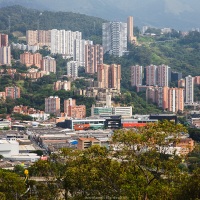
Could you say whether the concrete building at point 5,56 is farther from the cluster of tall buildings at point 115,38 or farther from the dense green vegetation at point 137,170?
the dense green vegetation at point 137,170

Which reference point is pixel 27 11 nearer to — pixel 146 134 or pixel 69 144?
pixel 69 144

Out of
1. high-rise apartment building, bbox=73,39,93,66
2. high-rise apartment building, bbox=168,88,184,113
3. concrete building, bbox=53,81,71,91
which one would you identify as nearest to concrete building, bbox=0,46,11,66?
concrete building, bbox=53,81,71,91

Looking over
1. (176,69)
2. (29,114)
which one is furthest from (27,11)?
(29,114)

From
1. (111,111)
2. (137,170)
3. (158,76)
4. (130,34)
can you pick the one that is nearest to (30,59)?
(158,76)

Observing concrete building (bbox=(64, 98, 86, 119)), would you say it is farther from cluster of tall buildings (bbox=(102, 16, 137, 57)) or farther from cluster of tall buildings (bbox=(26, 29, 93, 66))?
cluster of tall buildings (bbox=(102, 16, 137, 57))

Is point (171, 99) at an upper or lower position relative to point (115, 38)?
lower

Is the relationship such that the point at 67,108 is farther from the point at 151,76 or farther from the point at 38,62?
the point at 38,62

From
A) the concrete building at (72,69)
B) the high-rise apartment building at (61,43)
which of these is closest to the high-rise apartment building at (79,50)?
the high-rise apartment building at (61,43)
